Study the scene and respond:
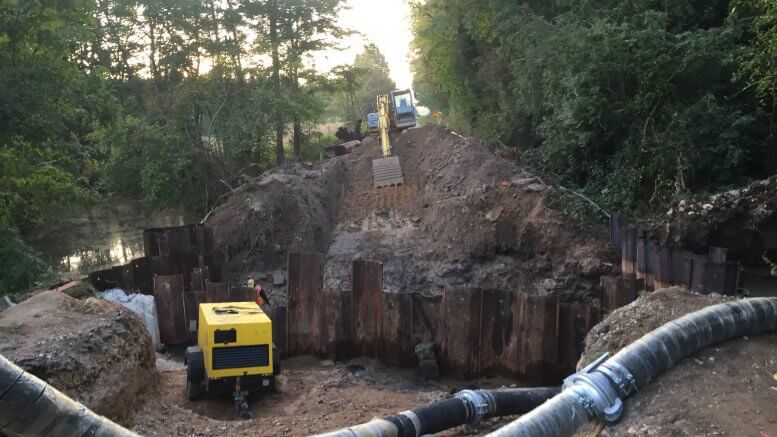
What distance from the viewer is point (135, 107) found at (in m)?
29.2

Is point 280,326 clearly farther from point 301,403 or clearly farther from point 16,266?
point 16,266

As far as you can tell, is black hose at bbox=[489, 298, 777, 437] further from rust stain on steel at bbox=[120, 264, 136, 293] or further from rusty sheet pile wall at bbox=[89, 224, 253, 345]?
rust stain on steel at bbox=[120, 264, 136, 293]

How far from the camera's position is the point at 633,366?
489 centimetres

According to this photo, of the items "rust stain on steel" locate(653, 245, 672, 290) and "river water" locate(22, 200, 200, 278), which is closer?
"rust stain on steel" locate(653, 245, 672, 290)

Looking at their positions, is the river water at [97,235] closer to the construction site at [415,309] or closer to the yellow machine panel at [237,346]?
the construction site at [415,309]

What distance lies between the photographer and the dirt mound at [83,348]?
6199mm

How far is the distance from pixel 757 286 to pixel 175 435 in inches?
380

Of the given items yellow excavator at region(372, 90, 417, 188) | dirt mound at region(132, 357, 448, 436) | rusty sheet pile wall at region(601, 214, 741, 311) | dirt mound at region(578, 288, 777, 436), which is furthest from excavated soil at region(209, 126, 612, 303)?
dirt mound at region(578, 288, 777, 436)

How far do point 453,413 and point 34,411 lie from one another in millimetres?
3687

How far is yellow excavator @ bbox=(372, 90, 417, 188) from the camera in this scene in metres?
21.1

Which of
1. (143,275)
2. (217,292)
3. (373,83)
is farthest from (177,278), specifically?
(373,83)

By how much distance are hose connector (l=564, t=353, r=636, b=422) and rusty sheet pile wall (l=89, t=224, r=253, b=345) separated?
718cm

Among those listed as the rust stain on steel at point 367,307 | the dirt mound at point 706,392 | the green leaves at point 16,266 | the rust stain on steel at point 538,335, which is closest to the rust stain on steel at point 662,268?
the rust stain on steel at point 538,335

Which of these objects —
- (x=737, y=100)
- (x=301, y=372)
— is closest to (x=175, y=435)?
(x=301, y=372)
